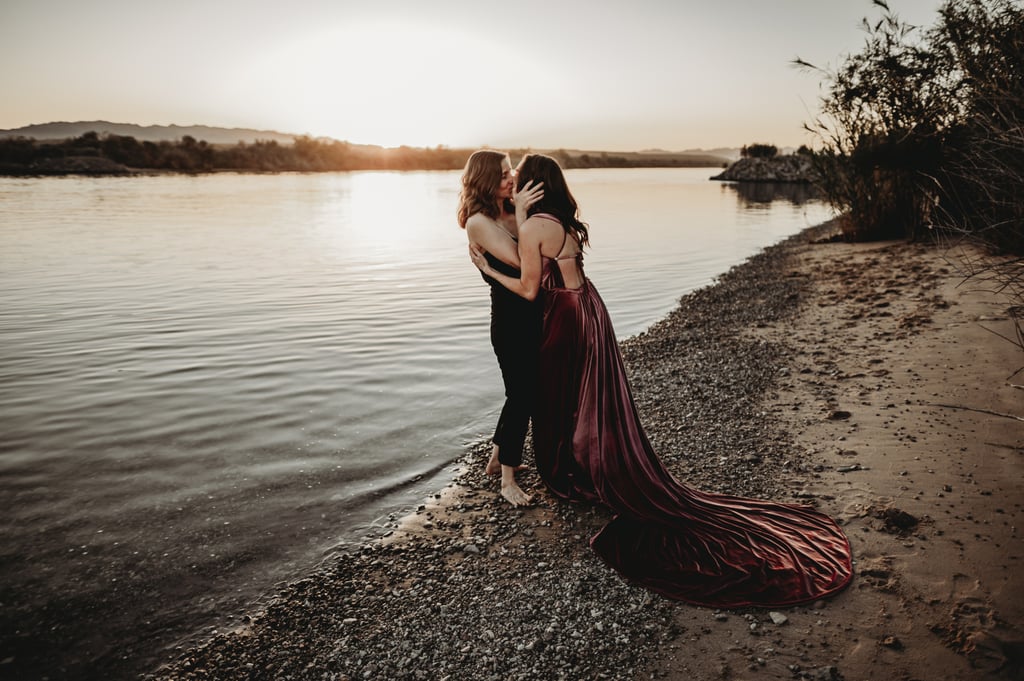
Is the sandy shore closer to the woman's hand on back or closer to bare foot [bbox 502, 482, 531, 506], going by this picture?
bare foot [bbox 502, 482, 531, 506]

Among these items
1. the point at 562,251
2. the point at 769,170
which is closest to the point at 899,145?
the point at 562,251

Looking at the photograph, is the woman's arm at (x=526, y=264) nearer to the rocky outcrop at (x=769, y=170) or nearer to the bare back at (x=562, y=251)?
the bare back at (x=562, y=251)

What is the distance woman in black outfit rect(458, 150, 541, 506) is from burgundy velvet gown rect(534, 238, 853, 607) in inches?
6.1

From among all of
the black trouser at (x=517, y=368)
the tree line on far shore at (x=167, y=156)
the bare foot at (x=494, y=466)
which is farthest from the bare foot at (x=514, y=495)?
the tree line on far shore at (x=167, y=156)

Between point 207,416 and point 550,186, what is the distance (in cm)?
569

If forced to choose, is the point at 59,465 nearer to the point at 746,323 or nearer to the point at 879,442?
the point at 879,442

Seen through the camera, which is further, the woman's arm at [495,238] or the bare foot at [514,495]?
the bare foot at [514,495]

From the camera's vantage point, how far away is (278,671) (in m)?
3.40

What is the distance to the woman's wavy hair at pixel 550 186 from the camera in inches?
171

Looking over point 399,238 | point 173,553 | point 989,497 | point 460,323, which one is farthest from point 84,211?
point 989,497

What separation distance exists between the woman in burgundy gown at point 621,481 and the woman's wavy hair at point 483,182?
0.83ft

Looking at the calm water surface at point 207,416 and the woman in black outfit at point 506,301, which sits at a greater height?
the woman in black outfit at point 506,301

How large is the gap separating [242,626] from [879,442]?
17.9 ft

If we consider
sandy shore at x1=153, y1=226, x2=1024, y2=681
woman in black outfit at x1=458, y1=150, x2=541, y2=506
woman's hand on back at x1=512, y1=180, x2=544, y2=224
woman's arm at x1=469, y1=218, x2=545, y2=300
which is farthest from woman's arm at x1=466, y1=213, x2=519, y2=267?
sandy shore at x1=153, y1=226, x2=1024, y2=681
